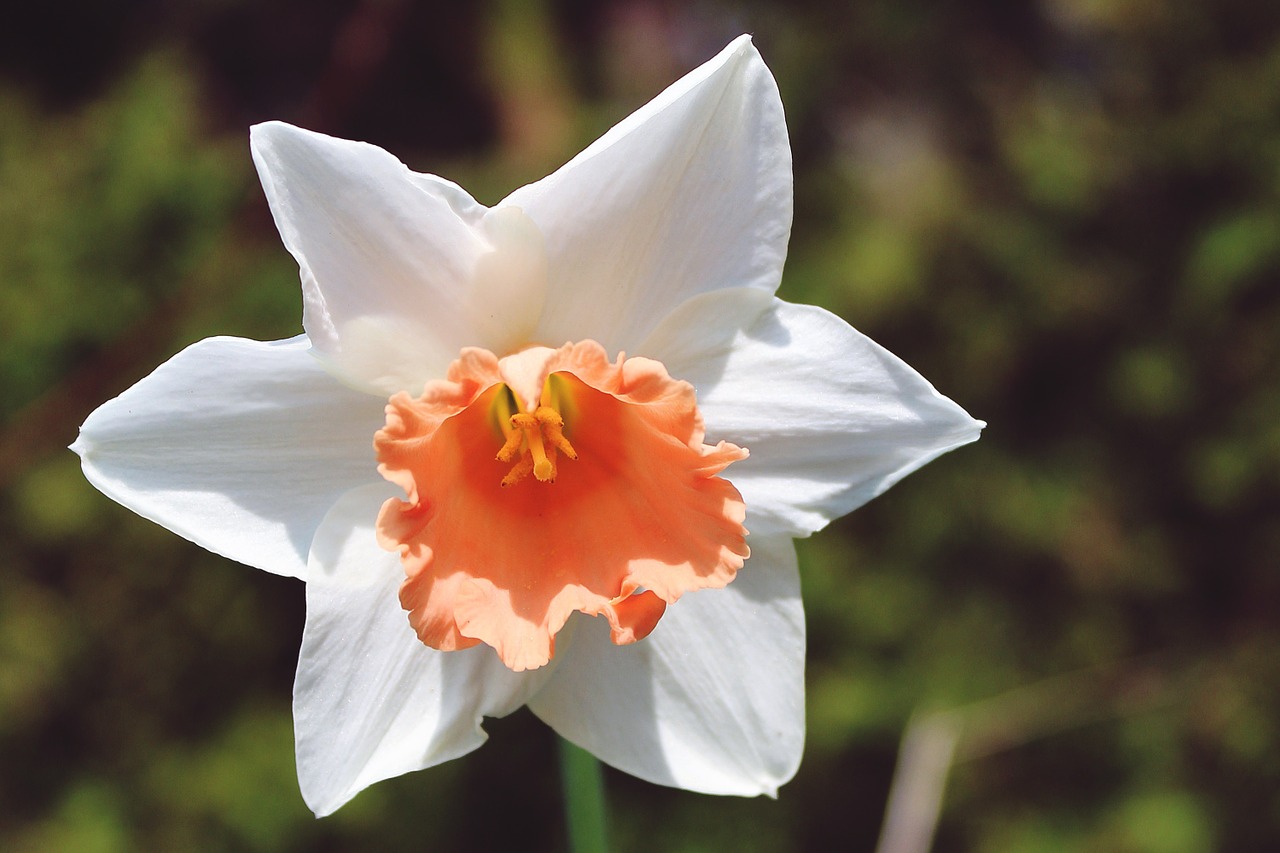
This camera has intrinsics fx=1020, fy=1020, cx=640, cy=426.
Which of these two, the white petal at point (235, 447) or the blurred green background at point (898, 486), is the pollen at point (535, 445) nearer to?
the white petal at point (235, 447)

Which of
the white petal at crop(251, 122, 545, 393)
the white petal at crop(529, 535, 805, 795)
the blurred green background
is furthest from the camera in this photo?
the blurred green background

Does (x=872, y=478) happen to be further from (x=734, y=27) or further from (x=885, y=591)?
(x=734, y=27)

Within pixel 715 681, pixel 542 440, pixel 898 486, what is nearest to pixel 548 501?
pixel 542 440

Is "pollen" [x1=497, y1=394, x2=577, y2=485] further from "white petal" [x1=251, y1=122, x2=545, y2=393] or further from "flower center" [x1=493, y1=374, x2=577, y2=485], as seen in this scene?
"white petal" [x1=251, y1=122, x2=545, y2=393]

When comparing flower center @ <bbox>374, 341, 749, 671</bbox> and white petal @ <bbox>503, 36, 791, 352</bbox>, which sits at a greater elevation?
white petal @ <bbox>503, 36, 791, 352</bbox>

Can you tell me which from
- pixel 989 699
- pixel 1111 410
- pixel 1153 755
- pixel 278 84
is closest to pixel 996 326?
pixel 1111 410

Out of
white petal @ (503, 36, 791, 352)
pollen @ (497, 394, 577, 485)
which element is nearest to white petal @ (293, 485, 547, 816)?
pollen @ (497, 394, 577, 485)

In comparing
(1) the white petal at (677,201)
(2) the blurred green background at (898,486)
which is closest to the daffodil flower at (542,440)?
(1) the white petal at (677,201)
